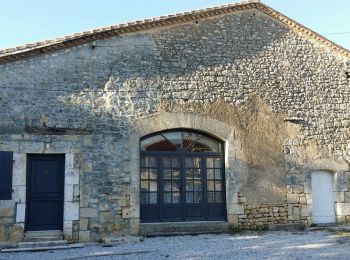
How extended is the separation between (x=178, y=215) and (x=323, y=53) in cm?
595

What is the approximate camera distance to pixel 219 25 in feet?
32.9

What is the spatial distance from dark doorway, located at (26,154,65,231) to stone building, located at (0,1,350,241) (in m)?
0.02

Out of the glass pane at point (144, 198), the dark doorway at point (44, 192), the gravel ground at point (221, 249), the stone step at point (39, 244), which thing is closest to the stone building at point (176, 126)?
the dark doorway at point (44, 192)

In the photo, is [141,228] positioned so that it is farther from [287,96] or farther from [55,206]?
[287,96]

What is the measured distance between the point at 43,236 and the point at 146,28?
5.12 meters

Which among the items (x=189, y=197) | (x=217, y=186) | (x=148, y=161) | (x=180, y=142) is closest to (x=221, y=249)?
(x=189, y=197)

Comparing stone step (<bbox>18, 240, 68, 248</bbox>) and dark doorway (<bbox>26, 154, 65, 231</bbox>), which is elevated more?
dark doorway (<bbox>26, 154, 65, 231</bbox>)

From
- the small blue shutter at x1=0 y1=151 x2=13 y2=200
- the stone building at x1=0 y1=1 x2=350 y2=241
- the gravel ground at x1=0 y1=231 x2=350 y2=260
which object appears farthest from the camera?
the stone building at x1=0 y1=1 x2=350 y2=241

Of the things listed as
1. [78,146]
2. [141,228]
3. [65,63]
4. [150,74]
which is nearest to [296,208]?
[141,228]

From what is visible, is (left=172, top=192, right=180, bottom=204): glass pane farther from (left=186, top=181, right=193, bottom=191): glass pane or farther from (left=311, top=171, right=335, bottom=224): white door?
(left=311, top=171, right=335, bottom=224): white door

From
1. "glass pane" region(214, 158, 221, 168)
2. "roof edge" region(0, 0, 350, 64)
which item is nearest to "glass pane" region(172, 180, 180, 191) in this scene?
"glass pane" region(214, 158, 221, 168)

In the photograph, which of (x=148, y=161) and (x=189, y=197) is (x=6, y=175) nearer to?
(x=148, y=161)

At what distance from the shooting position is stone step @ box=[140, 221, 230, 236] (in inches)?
339

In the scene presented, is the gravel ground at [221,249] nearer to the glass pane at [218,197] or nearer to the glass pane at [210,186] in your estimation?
the glass pane at [218,197]
